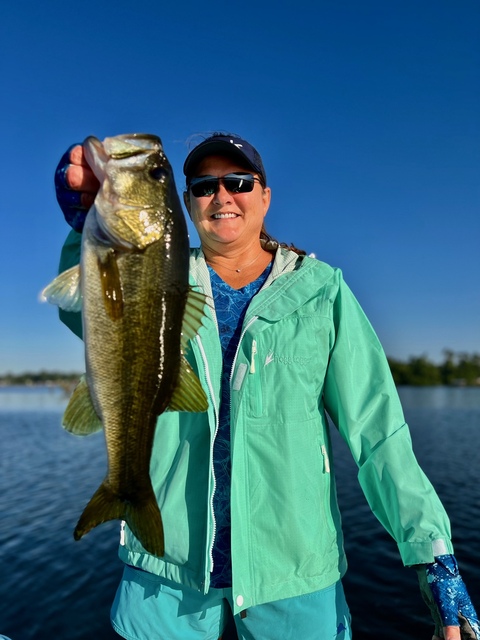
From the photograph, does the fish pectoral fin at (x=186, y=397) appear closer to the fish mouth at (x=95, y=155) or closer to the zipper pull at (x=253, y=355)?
the zipper pull at (x=253, y=355)

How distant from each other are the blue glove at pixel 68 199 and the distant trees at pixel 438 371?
12636 cm

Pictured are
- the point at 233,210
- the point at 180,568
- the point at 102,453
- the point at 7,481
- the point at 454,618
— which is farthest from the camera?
the point at 102,453

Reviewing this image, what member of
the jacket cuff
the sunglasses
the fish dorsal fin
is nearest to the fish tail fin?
the fish dorsal fin

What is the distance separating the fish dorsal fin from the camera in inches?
99.8

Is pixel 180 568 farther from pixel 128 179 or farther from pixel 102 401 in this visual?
pixel 128 179

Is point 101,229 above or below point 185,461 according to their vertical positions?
above

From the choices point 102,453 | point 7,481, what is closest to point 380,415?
point 7,481

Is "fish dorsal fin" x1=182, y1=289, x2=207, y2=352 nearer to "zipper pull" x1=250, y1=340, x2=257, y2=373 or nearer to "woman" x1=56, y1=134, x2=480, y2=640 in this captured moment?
"woman" x1=56, y1=134, x2=480, y2=640

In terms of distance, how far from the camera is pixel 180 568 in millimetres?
2885

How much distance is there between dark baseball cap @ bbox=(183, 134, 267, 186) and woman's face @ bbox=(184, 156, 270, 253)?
0.04 m

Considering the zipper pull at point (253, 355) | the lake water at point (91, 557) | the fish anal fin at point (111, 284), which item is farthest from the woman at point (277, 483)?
the lake water at point (91, 557)

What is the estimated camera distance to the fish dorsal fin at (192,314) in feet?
8.32

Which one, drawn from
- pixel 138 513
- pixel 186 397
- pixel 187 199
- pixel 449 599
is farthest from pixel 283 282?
pixel 449 599

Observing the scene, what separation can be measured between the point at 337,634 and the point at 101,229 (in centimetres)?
270
